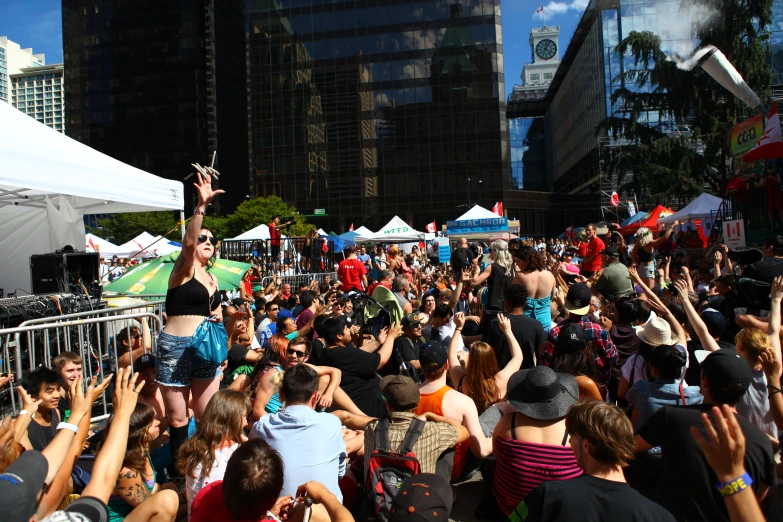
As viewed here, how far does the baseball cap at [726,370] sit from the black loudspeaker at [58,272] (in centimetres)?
772

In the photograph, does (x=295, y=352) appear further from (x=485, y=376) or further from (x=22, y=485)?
(x=22, y=485)

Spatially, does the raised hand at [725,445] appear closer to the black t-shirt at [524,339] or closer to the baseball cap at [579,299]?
the black t-shirt at [524,339]

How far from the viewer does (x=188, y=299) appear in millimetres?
4152

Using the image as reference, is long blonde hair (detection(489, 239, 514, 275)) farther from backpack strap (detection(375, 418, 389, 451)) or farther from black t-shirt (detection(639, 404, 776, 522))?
black t-shirt (detection(639, 404, 776, 522))

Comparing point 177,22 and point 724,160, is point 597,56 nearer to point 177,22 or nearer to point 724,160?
point 724,160

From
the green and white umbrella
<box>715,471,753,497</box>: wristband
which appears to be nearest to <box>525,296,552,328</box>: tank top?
the green and white umbrella

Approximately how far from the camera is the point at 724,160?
2477cm

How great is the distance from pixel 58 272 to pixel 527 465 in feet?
23.6

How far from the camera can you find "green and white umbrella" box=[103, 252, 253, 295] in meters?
7.70

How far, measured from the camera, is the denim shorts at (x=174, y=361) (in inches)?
161

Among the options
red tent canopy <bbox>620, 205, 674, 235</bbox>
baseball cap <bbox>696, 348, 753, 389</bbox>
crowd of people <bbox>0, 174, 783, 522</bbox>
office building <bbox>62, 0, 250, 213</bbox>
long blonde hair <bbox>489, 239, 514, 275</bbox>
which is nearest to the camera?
crowd of people <bbox>0, 174, 783, 522</bbox>

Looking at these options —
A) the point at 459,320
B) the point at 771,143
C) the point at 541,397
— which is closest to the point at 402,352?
the point at 459,320

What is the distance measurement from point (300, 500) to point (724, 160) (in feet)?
89.6

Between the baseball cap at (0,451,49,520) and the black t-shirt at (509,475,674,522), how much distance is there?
5.45 ft
